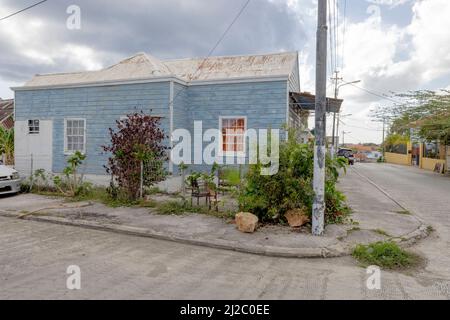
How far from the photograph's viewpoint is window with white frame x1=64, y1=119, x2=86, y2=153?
43.3 ft

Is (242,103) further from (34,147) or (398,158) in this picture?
(398,158)

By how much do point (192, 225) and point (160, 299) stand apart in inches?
140

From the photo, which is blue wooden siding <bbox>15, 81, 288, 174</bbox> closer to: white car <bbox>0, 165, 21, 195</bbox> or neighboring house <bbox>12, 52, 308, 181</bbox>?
neighboring house <bbox>12, 52, 308, 181</bbox>

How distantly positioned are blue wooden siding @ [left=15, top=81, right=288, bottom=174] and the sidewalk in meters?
3.80

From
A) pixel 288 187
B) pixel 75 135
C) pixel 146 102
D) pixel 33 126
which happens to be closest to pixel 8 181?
pixel 75 135

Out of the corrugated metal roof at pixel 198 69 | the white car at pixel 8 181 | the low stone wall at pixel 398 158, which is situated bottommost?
the white car at pixel 8 181

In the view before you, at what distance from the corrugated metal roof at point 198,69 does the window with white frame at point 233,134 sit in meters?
1.84

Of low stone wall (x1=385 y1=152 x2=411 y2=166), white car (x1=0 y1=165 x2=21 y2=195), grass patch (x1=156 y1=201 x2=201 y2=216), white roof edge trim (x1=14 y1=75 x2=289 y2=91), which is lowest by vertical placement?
grass patch (x1=156 y1=201 x2=201 y2=216)

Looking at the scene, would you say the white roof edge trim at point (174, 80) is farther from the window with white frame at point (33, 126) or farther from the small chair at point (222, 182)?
the small chair at point (222, 182)

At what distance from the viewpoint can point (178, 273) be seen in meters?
4.75

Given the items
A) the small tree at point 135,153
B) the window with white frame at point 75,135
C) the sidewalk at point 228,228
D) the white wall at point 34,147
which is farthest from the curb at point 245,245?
the white wall at point 34,147

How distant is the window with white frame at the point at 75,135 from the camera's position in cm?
1320

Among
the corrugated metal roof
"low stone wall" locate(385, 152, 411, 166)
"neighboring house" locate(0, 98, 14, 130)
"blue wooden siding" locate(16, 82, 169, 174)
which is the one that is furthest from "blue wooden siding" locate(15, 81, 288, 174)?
"low stone wall" locate(385, 152, 411, 166)

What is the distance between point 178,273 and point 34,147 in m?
12.0
